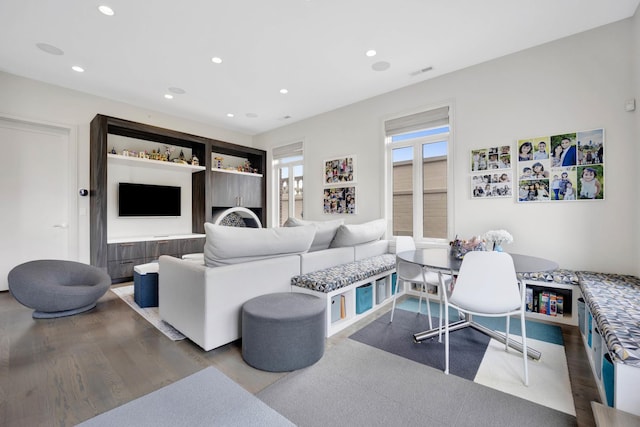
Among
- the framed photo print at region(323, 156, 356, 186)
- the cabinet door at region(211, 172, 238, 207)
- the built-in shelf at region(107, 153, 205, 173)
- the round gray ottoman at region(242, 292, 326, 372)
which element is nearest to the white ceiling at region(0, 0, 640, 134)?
the built-in shelf at region(107, 153, 205, 173)

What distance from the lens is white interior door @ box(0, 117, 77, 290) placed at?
3.85 meters

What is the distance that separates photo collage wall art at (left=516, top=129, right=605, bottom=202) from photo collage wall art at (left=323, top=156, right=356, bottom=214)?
2298 mm

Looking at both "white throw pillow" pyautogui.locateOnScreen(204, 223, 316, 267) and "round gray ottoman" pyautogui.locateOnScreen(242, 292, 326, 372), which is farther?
"white throw pillow" pyautogui.locateOnScreen(204, 223, 316, 267)

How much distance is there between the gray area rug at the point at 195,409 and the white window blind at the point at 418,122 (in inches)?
147

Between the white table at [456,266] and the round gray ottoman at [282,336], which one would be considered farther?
the white table at [456,266]

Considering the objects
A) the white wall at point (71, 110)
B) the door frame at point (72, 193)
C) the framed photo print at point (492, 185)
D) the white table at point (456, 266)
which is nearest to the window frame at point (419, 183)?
the framed photo print at point (492, 185)

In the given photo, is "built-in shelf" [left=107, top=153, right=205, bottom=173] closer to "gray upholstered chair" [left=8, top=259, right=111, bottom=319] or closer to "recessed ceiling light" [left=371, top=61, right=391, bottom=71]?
"gray upholstered chair" [left=8, top=259, right=111, bottom=319]

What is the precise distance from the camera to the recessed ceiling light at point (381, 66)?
351cm

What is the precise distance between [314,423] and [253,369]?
66 cm

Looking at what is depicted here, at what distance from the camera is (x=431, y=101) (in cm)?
387

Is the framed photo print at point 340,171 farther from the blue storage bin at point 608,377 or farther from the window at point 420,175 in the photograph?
the blue storage bin at point 608,377

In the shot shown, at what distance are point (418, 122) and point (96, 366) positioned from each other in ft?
14.1

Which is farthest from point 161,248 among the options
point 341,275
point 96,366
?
point 341,275

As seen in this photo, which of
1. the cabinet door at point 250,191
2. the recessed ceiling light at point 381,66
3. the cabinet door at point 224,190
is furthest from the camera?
the cabinet door at point 250,191
